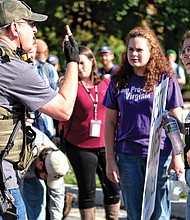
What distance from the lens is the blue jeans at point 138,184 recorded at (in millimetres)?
5430

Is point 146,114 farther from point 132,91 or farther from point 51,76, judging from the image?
point 51,76

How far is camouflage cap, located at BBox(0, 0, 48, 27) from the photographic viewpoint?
3.99m

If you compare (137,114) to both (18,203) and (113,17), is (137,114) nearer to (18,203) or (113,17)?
(18,203)

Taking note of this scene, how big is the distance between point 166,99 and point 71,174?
4761 millimetres

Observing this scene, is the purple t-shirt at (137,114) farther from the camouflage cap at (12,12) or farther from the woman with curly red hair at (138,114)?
the camouflage cap at (12,12)

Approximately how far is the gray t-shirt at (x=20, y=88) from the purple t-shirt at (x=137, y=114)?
154 cm

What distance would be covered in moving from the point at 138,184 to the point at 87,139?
1289 millimetres

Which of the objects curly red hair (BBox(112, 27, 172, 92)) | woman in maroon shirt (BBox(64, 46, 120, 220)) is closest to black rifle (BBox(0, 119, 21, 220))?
curly red hair (BBox(112, 27, 172, 92))

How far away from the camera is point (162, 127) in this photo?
5.10 metres


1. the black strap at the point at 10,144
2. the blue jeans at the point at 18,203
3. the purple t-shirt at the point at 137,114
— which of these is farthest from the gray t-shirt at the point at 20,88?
the purple t-shirt at the point at 137,114

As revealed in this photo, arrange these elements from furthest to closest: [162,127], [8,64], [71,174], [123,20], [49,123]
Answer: [123,20], [71,174], [49,123], [162,127], [8,64]

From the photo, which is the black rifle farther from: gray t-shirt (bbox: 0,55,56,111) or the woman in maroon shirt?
the woman in maroon shirt

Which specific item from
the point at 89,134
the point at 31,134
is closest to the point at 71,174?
the point at 89,134

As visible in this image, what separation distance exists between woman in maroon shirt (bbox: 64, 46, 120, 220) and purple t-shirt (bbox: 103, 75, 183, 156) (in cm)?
112
